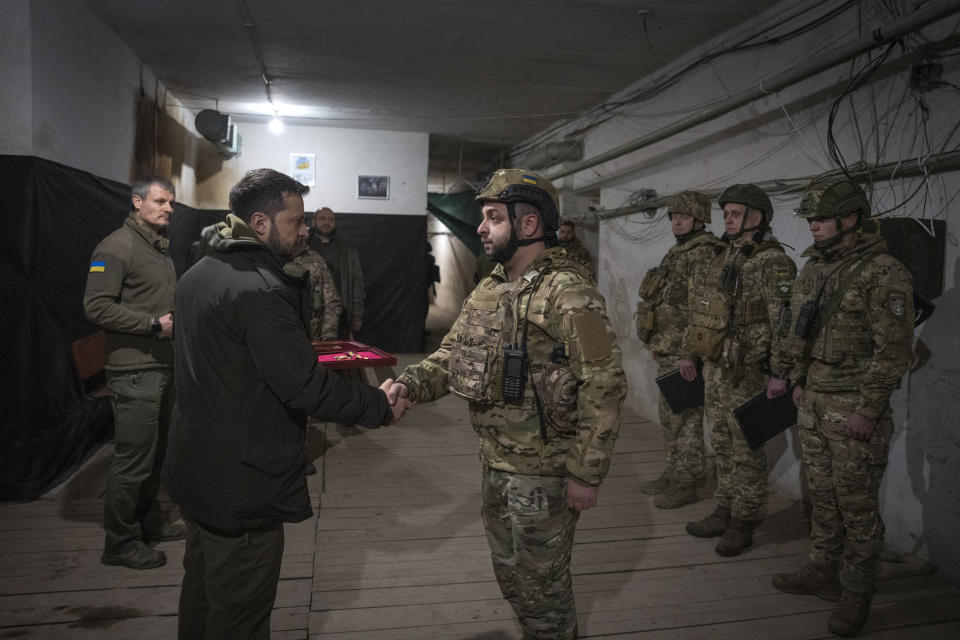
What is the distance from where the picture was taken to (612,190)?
680 cm

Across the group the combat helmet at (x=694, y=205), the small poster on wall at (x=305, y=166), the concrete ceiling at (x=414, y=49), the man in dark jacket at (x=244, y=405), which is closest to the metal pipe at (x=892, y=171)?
the combat helmet at (x=694, y=205)

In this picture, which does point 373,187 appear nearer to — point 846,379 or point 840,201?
point 840,201

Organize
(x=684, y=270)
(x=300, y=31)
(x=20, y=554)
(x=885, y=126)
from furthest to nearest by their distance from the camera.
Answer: (x=300, y=31)
(x=684, y=270)
(x=885, y=126)
(x=20, y=554)

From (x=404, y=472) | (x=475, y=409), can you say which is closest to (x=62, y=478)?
(x=404, y=472)

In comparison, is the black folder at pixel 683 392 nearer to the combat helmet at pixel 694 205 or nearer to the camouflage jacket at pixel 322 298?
the combat helmet at pixel 694 205

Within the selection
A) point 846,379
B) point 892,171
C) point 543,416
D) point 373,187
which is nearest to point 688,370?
point 846,379

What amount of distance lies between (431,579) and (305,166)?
7300 millimetres

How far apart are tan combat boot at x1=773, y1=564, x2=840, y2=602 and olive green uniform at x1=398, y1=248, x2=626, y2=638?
58.9 inches

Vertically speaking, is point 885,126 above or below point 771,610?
above

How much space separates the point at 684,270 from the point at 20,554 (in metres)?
4.16

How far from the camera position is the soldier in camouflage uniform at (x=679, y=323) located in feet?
13.2

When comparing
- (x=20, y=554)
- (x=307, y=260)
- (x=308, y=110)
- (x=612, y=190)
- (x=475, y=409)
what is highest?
(x=308, y=110)

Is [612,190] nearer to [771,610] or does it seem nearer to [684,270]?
[684,270]

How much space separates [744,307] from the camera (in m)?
3.46
